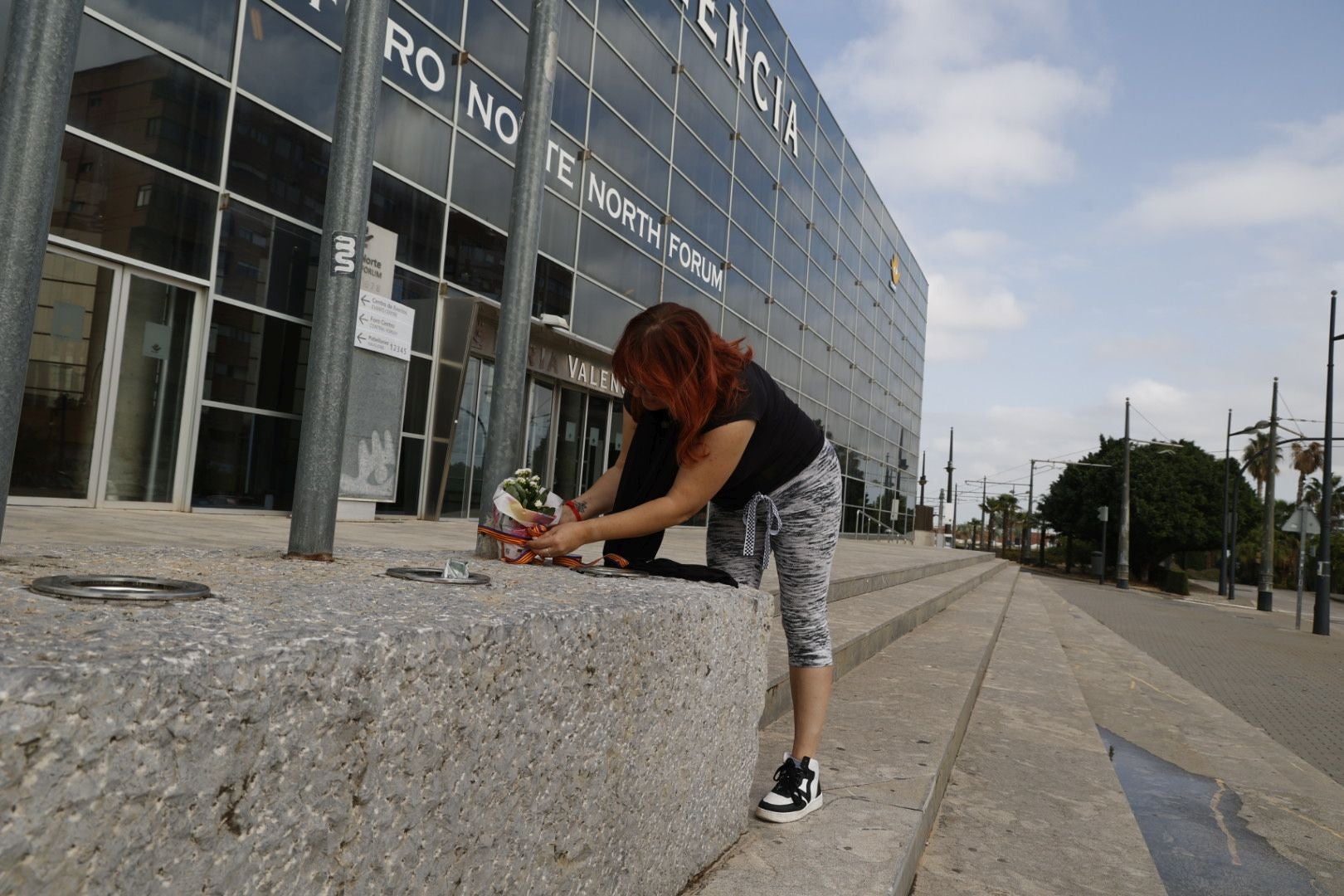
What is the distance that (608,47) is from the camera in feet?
52.4

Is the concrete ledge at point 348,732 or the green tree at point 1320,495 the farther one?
the green tree at point 1320,495

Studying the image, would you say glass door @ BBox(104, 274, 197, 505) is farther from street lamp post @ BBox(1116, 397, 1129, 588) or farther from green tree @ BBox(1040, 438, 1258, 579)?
green tree @ BBox(1040, 438, 1258, 579)

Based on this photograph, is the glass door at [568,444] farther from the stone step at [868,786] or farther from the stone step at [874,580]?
the stone step at [868,786]

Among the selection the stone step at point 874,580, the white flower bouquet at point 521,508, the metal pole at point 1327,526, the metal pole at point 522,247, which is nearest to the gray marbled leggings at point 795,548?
the white flower bouquet at point 521,508

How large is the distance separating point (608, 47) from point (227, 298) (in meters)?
9.07

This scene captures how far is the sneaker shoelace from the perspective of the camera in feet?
9.20

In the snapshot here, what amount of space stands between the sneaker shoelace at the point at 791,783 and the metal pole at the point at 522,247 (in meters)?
1.80

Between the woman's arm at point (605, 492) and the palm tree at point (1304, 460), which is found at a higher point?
the palm tree at point (1304, 460)

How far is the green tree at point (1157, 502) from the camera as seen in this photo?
4644cm

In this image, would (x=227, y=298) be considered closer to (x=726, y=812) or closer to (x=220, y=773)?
(x=726, y=812)

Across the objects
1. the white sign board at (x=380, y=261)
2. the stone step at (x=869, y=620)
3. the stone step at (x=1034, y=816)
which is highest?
the white sign board at (x=380, y=261)

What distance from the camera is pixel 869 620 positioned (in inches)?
250

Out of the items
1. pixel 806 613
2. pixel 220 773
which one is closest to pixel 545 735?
pixel 220 773

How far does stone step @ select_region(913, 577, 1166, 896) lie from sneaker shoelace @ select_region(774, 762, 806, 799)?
469mm
